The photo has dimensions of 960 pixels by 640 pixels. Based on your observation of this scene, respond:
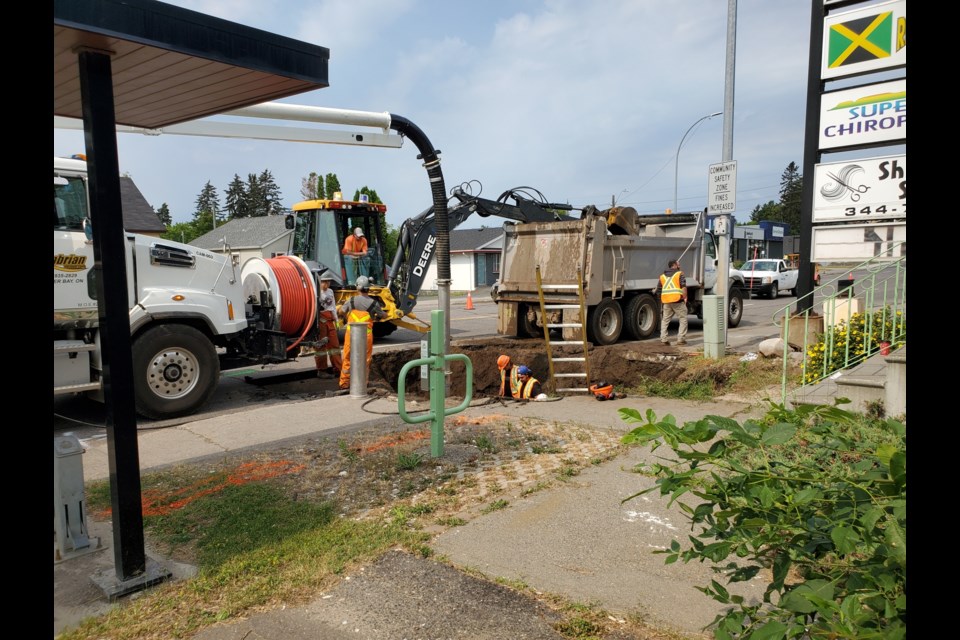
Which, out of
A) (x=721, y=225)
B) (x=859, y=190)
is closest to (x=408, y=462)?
(x=859, y=190)

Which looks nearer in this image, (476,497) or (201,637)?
(201,637)

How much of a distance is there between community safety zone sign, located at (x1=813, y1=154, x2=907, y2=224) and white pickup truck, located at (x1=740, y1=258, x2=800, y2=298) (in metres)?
19.7

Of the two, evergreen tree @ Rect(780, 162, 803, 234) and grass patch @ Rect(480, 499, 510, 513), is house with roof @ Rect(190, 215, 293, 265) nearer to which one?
grass patch @ Rect(480, 499, 510, 513)

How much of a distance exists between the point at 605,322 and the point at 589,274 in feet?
4.05

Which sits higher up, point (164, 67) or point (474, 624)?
point (164, 67)

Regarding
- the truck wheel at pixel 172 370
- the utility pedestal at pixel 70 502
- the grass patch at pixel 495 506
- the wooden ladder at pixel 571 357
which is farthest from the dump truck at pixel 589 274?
the utility pedestal at pixel 70 502

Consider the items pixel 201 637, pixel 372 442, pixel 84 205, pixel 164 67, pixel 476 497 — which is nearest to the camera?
pixel 201 637

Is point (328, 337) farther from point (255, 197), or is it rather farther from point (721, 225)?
point (255, 197)
